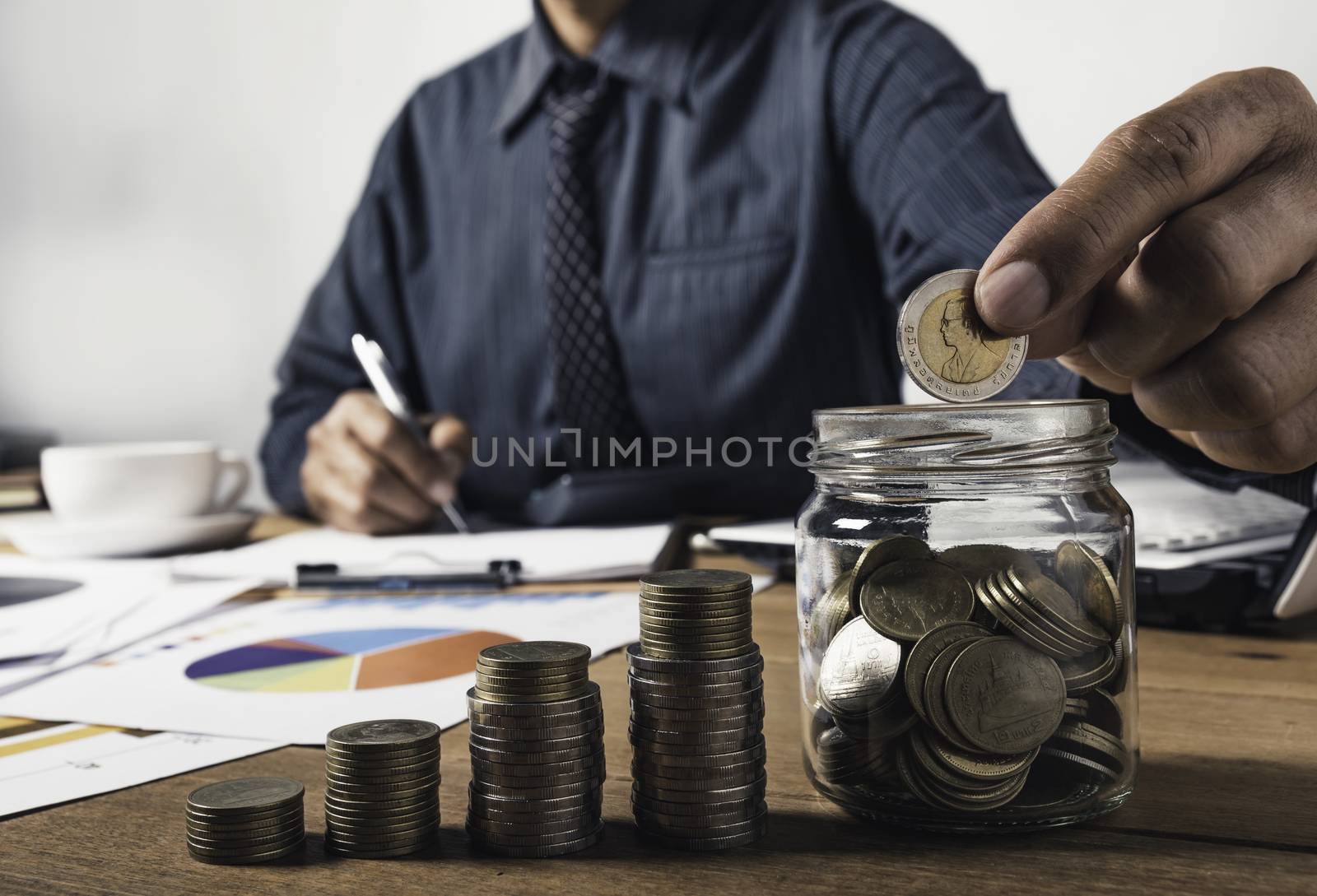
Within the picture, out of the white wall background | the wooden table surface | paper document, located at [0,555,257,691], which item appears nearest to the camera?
the wooden table surface

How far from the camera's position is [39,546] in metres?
1.22

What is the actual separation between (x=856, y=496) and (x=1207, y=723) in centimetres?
26

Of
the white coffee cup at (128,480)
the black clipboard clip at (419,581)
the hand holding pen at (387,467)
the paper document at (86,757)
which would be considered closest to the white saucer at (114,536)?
the white coffee cup at (128,480)

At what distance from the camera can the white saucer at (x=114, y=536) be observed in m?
1.21

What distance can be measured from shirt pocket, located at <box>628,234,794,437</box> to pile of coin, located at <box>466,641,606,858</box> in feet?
4.00

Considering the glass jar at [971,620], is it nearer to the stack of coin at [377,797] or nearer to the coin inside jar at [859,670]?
the coin inside jar at [859,670]

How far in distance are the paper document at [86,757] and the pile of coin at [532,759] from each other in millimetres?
164

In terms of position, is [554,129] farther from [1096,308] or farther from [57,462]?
[1096,308]

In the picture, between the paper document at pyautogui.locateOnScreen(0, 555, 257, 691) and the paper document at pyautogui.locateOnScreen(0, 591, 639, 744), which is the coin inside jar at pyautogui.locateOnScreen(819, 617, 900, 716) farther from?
the paper document at pyautogui.locateOnScreen(0, 555, 257, 691)

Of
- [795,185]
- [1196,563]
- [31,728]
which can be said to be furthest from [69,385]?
[1196,563]

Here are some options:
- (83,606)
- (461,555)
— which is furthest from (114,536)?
(461,555)

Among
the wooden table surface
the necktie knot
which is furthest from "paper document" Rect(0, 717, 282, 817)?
the necktie knot

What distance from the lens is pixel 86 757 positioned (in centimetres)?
55

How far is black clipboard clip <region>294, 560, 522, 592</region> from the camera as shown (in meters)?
1.00
